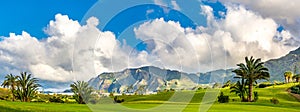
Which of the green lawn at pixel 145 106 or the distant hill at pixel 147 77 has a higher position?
the distant hill at pixel 147 77

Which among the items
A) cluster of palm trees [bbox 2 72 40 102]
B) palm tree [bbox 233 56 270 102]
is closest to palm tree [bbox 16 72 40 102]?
cluster of palm trees [bbox 2 72 40 102]

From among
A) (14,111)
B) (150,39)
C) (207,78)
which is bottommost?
(14,111)

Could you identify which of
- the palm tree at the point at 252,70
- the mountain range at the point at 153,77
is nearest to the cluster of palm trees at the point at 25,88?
the palm tree at the point at 252,70

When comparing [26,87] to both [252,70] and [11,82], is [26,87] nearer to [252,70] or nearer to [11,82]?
[11,82]

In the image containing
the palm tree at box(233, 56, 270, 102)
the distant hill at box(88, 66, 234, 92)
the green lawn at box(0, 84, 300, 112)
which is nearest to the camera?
the distant hill at box(88, 66, 234, 92)

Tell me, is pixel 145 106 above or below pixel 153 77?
below

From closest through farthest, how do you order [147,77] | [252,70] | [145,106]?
[147,77] → [145,106] → [252,70]

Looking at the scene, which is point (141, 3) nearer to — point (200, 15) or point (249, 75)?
point (200, 15)

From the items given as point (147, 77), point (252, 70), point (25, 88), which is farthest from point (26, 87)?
point (147, 77)

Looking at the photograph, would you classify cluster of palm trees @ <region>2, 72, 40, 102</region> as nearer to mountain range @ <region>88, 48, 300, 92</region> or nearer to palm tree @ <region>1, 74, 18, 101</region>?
palm tree @ <region>1, 74, 18, 101</region>

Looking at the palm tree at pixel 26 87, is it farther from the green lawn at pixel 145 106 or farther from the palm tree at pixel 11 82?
the green lawn at pixel 145 106

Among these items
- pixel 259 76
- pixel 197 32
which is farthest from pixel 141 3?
pixel 259 76
